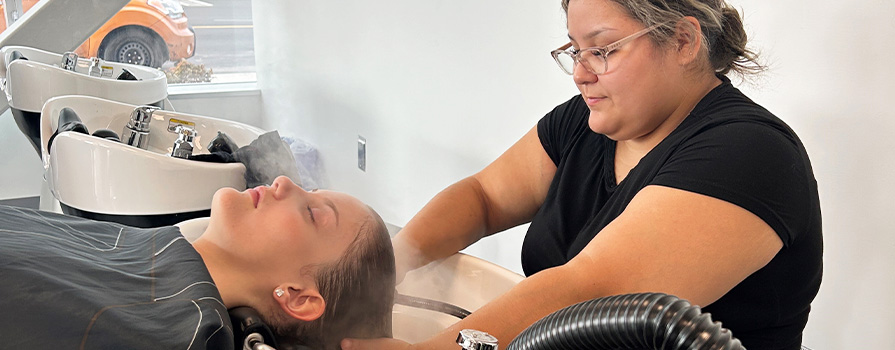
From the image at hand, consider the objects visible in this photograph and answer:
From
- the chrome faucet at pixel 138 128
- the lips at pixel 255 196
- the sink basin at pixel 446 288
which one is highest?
the lips at pixel 255 196

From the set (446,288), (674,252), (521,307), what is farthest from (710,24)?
(446,288)

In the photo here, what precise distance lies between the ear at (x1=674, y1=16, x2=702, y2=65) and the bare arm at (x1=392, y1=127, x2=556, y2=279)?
0.41m

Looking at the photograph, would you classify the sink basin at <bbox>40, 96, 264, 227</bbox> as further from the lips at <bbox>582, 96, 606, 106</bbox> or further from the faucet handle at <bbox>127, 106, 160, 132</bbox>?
the lips at <bbox>582, 96, 606, 106</bbox>

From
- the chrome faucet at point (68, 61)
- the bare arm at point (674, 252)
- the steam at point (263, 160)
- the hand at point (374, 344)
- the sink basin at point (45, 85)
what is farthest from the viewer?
the chrome faucet at point (68, 61)

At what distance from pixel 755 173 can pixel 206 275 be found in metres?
0.75

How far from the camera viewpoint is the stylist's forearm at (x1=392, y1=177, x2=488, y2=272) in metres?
1.35

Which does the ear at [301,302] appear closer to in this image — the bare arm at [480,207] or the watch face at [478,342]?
the bare arm at [480,207]

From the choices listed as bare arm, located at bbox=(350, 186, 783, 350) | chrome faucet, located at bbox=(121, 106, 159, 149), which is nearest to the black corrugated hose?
bare arm, located at bbox=(350, 186, 783, 350)

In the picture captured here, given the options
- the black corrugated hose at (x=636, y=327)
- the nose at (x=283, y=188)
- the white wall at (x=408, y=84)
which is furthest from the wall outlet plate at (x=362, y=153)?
the black corrugated hose at (x=636, y=327)

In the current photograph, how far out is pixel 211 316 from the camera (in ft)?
2.83

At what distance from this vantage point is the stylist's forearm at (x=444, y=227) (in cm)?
135

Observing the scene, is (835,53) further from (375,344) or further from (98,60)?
(98,60)

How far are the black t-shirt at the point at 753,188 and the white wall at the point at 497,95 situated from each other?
23cm

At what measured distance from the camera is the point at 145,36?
264 cm
